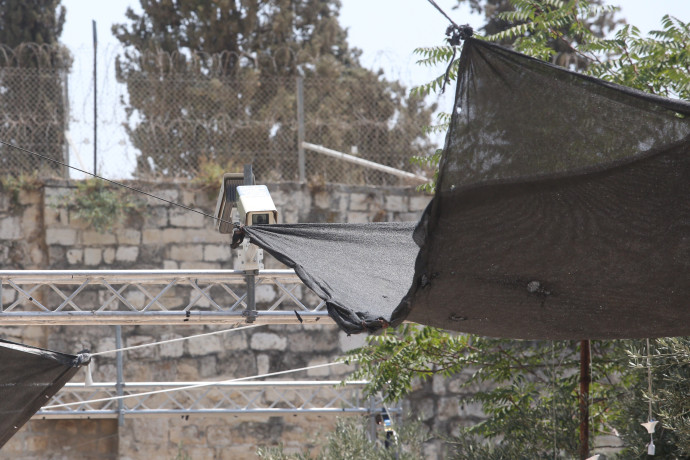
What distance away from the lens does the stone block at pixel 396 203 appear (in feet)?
25.6

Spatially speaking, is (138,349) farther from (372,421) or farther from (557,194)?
(557,194)

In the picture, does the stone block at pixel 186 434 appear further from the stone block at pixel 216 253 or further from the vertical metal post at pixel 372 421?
the vertical metal post at pixel 372 421

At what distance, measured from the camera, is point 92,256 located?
7.32 meters

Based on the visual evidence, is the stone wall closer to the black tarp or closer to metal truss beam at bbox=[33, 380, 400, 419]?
metal truss beam at bbox=[33, 380, 400, 419]

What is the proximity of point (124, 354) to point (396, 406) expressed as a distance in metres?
2.36

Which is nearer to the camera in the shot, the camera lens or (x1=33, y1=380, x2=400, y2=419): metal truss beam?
the camera lens

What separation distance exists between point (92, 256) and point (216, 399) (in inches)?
63.3

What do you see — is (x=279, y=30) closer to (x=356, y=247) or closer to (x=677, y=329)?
(x=356, y=247)

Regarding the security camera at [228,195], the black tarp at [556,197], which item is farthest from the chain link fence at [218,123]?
the black tarp at [556,197]

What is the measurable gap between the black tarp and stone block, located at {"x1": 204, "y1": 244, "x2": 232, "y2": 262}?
492 centimetres

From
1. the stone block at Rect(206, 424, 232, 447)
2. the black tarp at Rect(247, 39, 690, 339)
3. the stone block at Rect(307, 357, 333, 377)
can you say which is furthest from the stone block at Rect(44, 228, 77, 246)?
the black tarp at Rect(247, 39, 690, 339)

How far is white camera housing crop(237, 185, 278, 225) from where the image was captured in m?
4.17

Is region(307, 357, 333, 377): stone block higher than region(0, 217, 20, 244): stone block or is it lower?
lower

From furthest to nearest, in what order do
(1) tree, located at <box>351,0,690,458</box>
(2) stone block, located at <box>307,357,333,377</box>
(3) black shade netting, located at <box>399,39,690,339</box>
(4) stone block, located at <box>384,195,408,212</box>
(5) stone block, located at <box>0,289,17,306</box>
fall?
(4) stone block, located at <box>384,195,408,212</box>, (2) stone block, located at <box>307,357,333,377</box>, (5) stone block, located at <box>0,289,17,306</box>, (1) tree, located at <box>351,0,690,458</box>, (3) black shade netting, located at <box>399,39,690,339</box>
